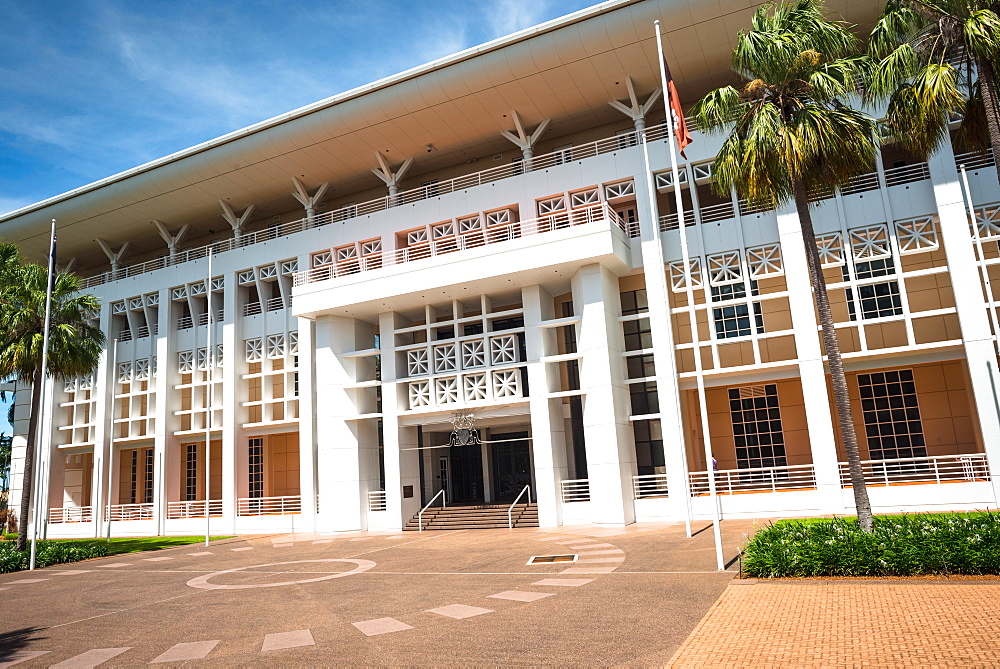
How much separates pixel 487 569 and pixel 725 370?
12.2 m

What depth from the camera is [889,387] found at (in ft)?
81.3

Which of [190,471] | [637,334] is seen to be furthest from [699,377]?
[190,471]

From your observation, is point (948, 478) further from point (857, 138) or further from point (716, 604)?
point (716, 604)

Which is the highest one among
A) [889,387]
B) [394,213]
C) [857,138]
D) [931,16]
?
[394,213]

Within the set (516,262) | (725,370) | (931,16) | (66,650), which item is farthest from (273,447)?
(931,16)

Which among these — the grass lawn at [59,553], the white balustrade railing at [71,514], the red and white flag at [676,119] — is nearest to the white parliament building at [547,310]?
the white balustrade railing at [71,514]

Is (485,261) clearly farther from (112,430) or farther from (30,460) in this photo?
(112,430)

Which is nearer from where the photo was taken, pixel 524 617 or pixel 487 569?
pixel 524 617

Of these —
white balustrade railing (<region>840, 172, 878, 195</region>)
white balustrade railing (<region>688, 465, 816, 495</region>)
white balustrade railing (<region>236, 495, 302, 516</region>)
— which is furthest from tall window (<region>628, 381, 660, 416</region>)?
white balustrade railing (<region>236, 495, 302, 516</region>)

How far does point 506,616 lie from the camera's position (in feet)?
32.8

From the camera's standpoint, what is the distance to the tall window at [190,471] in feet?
121

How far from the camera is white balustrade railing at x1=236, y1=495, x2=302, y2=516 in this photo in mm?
30898

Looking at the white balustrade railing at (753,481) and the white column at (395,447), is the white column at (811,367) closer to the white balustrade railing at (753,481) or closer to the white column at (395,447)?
the white balustrade railing at (753,481)

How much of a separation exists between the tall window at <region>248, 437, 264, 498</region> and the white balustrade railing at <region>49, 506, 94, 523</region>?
8426 mm
